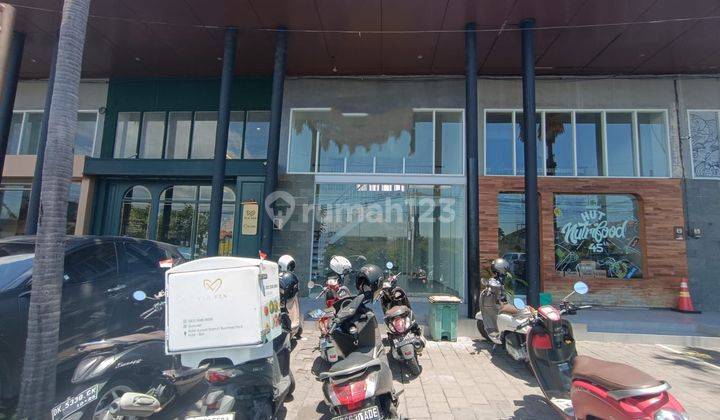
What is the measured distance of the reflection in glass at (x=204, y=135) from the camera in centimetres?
1108

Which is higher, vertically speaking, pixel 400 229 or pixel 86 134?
pixel 86 134

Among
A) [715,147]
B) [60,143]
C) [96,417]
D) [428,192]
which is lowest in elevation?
[96,417]

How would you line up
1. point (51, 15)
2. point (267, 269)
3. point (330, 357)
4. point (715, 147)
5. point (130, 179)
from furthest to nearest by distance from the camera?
point (130, 179) < point (715, 147) < point (51, 15) < point (330, 357) < point (267, 269)

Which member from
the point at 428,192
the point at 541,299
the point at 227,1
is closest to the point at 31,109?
the point at 227,1

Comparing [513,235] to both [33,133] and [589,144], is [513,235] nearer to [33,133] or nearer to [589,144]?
[589,144]

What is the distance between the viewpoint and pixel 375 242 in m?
10.3

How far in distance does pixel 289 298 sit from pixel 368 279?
1.75 m

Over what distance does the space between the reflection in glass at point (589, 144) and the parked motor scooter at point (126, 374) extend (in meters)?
10.3

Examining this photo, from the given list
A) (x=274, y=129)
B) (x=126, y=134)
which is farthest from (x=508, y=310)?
(x=126, y=134)

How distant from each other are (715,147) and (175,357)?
13.0m

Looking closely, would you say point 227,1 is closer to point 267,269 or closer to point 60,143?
point 60,143

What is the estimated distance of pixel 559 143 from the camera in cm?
1031

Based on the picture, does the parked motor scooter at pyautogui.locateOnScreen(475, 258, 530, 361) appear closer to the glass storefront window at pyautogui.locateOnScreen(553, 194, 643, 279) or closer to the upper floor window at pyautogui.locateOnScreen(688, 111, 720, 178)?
the glass storefront window at pyautogui.locateOnScreen(553, 194, 643, 279)

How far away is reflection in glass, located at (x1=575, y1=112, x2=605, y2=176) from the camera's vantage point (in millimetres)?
10078
